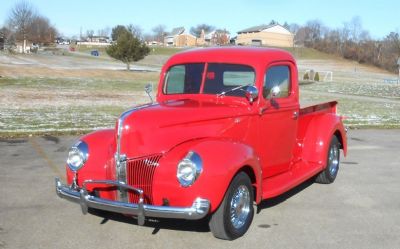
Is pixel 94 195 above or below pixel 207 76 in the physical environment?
below

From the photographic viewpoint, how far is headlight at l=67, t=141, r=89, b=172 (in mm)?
5176

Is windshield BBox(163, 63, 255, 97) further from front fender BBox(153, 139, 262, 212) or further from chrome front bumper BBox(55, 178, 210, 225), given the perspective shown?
chrome front bumper BBox(55, 178, 210, 225)

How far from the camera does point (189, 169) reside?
4.55 metres

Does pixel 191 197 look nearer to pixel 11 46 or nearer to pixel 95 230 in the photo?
pixel 95 230

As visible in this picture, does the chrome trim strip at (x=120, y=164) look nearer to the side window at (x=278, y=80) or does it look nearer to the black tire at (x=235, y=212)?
the black tire at (x=235, y=212)

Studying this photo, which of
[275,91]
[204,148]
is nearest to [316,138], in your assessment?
[275,91]

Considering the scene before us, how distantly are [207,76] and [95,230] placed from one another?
219 centimetres

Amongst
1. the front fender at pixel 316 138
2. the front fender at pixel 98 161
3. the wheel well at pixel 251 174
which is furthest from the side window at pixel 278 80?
the front fender at pixel 98 161

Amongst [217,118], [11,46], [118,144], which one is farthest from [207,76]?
[11,46]

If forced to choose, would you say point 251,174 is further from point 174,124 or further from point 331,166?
point 331,166

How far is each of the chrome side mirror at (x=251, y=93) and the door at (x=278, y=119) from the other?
0.20m

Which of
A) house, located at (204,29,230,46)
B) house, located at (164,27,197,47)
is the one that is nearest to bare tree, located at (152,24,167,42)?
house, located at (164,27,197,47)

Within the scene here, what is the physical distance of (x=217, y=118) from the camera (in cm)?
521

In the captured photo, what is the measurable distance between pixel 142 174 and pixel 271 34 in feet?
406
